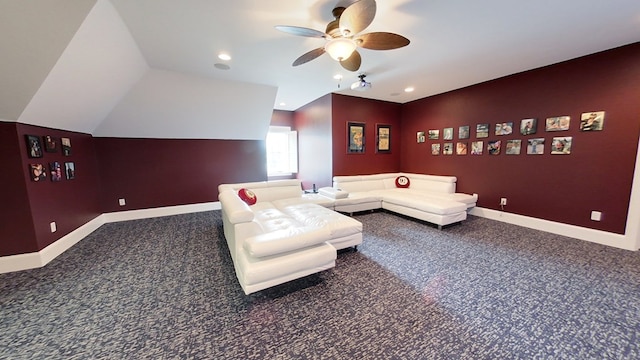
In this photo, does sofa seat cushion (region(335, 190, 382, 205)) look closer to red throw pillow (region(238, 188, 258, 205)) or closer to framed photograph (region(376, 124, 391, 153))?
framed photograph (region(376, 124, 391, 153))

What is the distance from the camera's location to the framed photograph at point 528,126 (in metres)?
3.70

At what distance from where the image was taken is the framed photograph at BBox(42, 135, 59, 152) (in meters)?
2.95

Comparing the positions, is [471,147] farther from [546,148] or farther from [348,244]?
[348,244]

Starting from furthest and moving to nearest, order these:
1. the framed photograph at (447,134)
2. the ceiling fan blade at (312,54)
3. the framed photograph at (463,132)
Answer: the framed photograph at (447,134), the framed photograph at (463,132), the ceiling fan blade at (312,54)

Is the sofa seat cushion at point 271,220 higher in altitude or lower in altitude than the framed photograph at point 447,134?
lower

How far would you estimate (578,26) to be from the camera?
2416 millimetres

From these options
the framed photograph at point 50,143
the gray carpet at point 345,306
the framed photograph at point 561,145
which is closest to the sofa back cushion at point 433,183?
the framed photograph at point 561,145

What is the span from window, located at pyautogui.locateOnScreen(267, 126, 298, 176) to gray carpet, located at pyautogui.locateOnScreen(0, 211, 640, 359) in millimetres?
4123

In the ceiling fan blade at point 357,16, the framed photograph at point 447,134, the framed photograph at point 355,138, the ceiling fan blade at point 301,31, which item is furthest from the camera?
the framed photograph at point 355,138

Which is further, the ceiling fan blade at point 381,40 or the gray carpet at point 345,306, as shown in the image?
the ceiling fan blade at point 381,40

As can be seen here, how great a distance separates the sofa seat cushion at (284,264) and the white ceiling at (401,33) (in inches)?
89.7

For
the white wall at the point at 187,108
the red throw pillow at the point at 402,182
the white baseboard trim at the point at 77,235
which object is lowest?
the white baseboard trim at the point at 77,235

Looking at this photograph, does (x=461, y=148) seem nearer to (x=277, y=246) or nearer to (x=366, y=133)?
(x=366, y=133)

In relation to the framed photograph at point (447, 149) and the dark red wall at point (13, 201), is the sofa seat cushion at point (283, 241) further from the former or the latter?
the framed photograph at point (447, 149)
